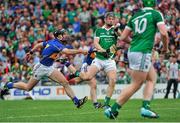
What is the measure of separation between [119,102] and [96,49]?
5135mm

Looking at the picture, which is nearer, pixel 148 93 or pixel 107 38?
pixel 148 93

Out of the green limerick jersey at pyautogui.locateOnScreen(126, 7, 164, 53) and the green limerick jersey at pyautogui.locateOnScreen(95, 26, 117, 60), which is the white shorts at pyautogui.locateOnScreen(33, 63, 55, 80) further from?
the green limerick jersey at pyautogui.locateOnScreen(126, 7, 164, 53)

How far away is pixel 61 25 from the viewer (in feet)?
119

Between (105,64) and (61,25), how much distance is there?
15912mm

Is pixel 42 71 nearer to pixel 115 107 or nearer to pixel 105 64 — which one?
pixel 105 64

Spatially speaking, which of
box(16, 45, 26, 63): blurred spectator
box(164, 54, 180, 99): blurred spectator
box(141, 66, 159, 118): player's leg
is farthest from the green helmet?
box(16, 45, 26, 63): blurred spectator

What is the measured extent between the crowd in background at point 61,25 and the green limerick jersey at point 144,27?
17.4 m

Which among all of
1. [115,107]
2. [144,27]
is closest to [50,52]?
[115,107]

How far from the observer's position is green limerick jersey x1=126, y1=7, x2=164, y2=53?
14.9m

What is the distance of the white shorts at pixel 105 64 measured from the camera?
20.4 meters

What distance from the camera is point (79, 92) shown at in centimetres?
3325

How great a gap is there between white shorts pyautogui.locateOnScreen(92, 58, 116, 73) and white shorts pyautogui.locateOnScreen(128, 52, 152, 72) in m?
5.31

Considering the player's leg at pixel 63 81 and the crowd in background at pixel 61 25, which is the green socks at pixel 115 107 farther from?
the crowd in background at pixel 61 25

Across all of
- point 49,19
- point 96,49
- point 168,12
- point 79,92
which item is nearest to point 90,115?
point 96,49
